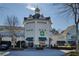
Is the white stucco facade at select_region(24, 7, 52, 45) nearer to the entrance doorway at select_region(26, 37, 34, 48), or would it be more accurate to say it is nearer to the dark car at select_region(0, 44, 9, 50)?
the entrance doorway at select_region(26, 37, 34, 48)

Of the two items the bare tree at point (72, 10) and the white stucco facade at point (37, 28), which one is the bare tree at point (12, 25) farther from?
the bare tree at point (72, 10)

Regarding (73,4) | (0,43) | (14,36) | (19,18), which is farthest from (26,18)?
(73,4)

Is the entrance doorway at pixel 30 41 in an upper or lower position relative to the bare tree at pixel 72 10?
lower

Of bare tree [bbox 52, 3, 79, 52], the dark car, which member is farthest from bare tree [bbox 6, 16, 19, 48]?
bare tree [bbox 52, 3, 79, 52]

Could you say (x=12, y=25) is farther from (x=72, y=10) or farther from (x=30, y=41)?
(x=72, y=10)

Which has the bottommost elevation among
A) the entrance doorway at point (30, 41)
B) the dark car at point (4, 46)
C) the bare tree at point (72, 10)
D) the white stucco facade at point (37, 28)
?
the dark car at point (4, 46)

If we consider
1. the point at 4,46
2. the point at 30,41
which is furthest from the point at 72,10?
the point at 4,46

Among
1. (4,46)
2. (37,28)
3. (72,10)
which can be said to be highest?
(72,10)

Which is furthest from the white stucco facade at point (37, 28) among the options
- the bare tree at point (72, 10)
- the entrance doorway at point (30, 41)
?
the bare tree at point (72, 10)

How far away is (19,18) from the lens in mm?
1789

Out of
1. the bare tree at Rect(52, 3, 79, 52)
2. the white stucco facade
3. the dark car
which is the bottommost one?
the dark car

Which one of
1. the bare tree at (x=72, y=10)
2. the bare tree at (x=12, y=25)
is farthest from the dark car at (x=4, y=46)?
the bare tree at (x=72, y=10)

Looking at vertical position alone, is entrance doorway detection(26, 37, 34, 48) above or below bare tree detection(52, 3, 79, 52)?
below

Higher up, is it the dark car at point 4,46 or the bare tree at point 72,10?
the bare tree at point 72,10
